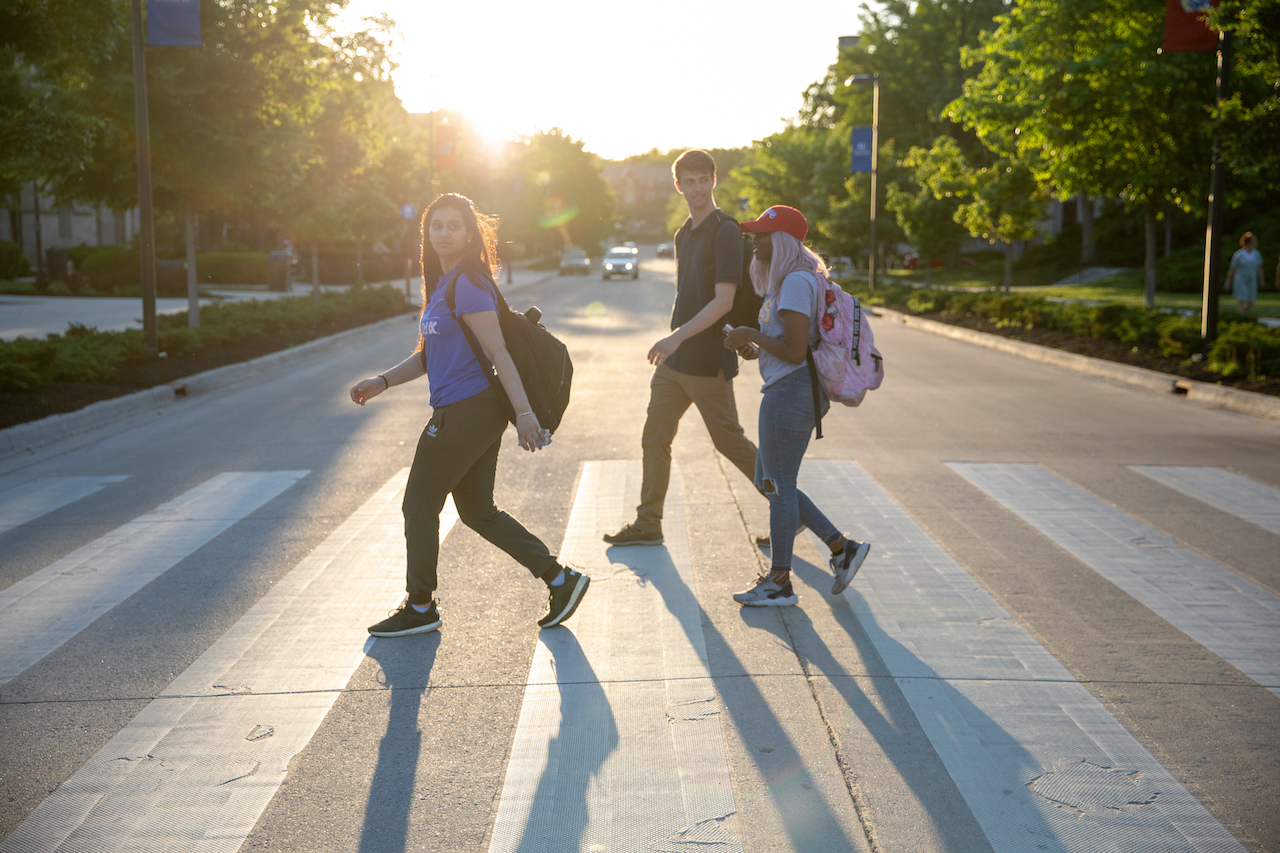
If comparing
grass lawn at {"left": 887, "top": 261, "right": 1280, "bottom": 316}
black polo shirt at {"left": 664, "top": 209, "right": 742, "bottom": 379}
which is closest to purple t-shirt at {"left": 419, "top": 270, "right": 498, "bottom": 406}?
black polo shirt at {"left": 664, "top": 209, "right": 742, "bottom": 379}

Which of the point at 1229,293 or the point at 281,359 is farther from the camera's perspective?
the point at 1229,293

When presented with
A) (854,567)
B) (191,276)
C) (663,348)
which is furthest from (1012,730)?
(191,276)

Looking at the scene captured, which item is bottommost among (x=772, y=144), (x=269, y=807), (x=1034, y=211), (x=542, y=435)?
(x=269, y=807)

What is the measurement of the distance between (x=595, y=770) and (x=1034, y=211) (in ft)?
81.0

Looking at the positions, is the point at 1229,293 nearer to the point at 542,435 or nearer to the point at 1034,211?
the point at 1034,211

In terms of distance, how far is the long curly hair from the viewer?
15.1 feet

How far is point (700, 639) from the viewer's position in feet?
15.3

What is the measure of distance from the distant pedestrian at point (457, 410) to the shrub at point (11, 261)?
1592 inches

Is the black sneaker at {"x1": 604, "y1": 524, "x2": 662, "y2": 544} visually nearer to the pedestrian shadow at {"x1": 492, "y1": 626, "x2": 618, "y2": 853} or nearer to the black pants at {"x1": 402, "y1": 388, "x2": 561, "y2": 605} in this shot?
the black pants at {"x1": 402, "y1": 388, "x2": 561, "y2": 605}

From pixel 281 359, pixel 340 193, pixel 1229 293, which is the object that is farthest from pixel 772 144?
pixel 281 359

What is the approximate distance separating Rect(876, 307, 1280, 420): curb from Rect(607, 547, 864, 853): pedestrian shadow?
8.86 m

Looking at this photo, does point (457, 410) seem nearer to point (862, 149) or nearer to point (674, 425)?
point (674, 425)

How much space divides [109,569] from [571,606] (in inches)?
103

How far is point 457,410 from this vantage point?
456cm
